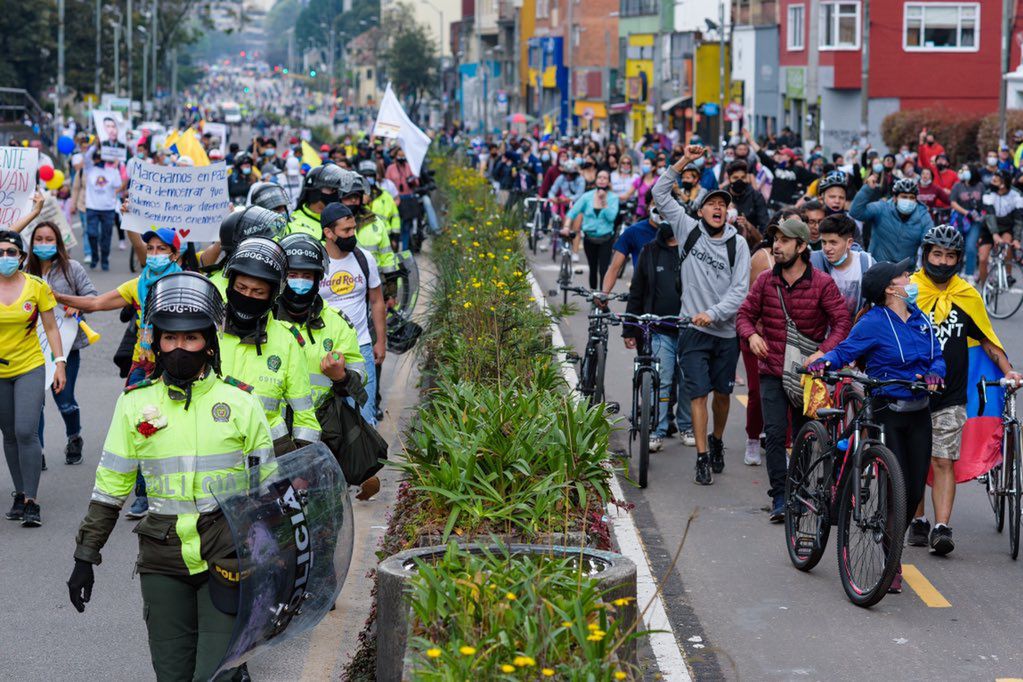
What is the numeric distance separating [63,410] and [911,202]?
Answer: 7697 mm

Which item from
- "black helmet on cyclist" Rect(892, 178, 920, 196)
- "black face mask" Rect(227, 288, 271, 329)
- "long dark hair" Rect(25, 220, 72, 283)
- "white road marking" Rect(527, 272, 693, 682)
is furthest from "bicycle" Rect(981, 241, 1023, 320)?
"black face mask" Rect(227, 288, 271, 329)

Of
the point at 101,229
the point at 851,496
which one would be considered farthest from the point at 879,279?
the point at 101,229

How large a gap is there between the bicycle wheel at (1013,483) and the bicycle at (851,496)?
84cm

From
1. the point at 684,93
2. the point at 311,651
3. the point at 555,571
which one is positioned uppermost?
the point at 684,93

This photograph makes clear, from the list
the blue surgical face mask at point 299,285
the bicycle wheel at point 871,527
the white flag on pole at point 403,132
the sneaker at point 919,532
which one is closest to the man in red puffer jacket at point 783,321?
the sneaker at point 919,532

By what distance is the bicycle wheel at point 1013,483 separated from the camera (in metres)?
8.61

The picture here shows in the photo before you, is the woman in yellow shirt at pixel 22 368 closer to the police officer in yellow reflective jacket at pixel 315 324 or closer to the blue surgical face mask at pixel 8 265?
the blue surgical face mask at pixel 8 265

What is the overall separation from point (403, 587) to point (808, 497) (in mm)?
3203

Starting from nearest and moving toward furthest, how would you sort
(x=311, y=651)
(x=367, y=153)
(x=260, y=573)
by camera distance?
1. (x=260, y=573)
2. (x=311, y=651)
3. (x=367, y=153)

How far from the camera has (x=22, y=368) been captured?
9.63 meters

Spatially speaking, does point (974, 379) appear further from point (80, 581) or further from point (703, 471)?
point (80, 581)

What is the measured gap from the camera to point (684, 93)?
75750 millimetres

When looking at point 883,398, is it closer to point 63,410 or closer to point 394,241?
point 63,410

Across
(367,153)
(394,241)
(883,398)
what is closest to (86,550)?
(883,398)
